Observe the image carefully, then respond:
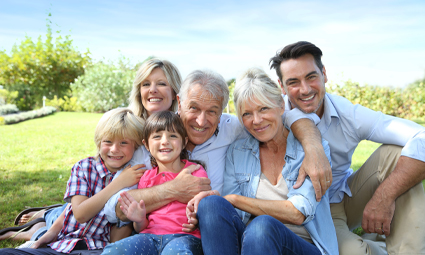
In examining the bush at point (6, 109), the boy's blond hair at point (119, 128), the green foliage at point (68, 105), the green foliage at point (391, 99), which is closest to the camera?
the boy's blond hair at point (119, 128)

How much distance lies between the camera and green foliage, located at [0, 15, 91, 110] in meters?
25.4

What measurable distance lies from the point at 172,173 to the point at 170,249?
72cm

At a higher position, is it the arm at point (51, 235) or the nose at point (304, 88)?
the nose at point (304, 88)

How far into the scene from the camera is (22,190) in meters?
5.68

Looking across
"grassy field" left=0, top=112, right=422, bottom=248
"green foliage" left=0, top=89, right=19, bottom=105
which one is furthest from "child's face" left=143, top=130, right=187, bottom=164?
"green foliage" left=0, top=89, right=19, bottom=105

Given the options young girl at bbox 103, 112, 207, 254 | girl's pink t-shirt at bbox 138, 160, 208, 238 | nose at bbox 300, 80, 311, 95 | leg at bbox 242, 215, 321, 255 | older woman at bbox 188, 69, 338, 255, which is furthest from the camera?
nose at bbox 300, 80, 311, 95

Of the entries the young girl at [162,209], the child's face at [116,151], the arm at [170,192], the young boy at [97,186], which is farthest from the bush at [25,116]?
the arm at [170,192]

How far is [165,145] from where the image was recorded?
2727 millimetres

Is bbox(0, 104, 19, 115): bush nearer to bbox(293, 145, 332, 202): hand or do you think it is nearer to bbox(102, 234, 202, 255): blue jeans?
bbox(102, 234, 202, 255): blue jeans

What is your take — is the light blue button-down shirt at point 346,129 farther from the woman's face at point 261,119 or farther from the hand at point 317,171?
the hand at point 317,171

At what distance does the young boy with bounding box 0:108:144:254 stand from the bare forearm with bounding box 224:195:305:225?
3.06ft

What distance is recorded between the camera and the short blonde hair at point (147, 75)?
375cm

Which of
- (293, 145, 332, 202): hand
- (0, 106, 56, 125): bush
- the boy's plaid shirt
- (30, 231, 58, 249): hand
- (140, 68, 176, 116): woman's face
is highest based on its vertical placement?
(140, 68, 176, 116): woman's face

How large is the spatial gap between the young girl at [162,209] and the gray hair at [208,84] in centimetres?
32
